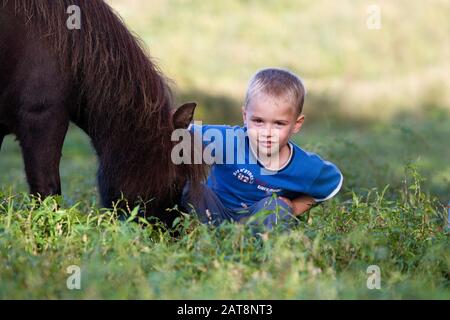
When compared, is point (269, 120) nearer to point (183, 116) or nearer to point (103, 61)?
point (183, 116)

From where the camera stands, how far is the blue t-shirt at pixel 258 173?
4746mm

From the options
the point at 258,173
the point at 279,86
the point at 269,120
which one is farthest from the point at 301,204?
the point at 279,86

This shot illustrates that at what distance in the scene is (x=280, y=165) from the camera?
4.78 m

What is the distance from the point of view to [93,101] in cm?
451

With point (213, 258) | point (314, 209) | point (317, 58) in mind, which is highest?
point (317, 58)

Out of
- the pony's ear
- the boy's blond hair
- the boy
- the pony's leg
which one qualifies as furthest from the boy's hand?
the pony's leg

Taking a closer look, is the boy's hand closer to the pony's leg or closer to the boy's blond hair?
the boy's blond hair

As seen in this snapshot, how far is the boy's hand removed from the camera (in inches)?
188

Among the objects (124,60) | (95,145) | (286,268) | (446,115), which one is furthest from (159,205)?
(446,115)

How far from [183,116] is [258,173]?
60cm

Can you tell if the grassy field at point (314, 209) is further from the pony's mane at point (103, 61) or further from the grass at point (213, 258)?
the pony's mane at point (103, 61)

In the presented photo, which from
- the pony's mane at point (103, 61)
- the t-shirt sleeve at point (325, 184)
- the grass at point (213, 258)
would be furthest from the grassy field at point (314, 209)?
the pony's mane at point (103, 61)

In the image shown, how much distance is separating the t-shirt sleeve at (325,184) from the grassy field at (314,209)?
0.14 m

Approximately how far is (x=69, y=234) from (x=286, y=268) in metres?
1.22
